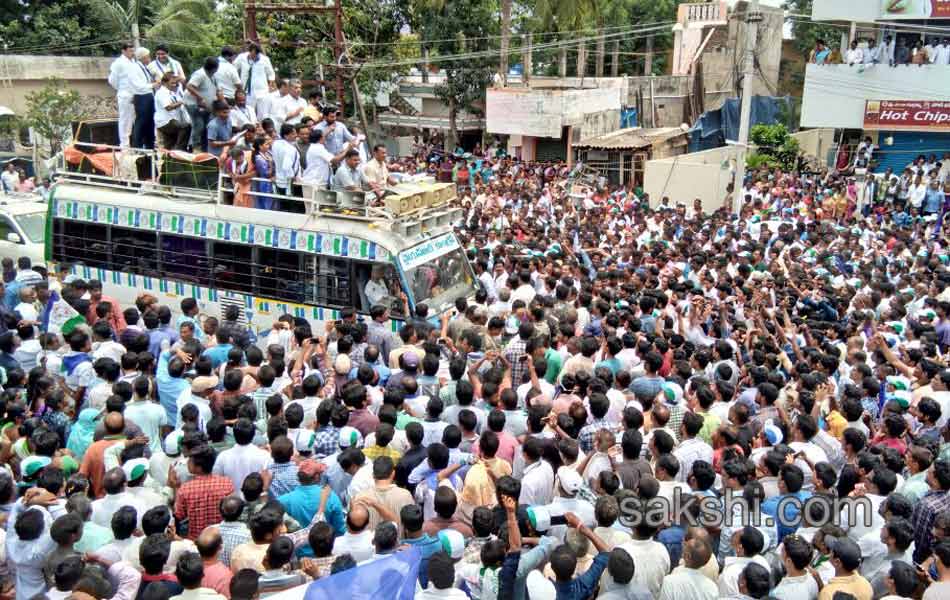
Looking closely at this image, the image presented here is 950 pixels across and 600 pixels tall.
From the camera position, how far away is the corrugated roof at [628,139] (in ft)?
82.6

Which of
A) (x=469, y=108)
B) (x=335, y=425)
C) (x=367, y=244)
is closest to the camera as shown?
(x=335, y=425)

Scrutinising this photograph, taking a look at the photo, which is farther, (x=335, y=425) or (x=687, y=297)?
(x=687, y=297)

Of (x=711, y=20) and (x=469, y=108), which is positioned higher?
(x=711, y=20)

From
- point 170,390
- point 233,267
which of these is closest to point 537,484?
point 170,390

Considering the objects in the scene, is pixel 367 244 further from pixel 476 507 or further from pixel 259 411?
pixel 476 507

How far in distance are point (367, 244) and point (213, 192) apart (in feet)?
8.44

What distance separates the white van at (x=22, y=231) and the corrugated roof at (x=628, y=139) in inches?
634

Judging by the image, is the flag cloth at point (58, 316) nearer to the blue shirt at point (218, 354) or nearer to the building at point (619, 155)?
the blue shirt at point (218, 354)

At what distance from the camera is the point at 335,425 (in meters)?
6.14

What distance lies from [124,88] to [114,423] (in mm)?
6979

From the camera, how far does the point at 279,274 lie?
9.77 m

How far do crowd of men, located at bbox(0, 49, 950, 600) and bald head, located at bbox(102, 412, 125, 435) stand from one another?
0.02 meters

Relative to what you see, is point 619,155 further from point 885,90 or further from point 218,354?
point 218,354

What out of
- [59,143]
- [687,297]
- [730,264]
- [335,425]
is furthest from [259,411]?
[59,143]
